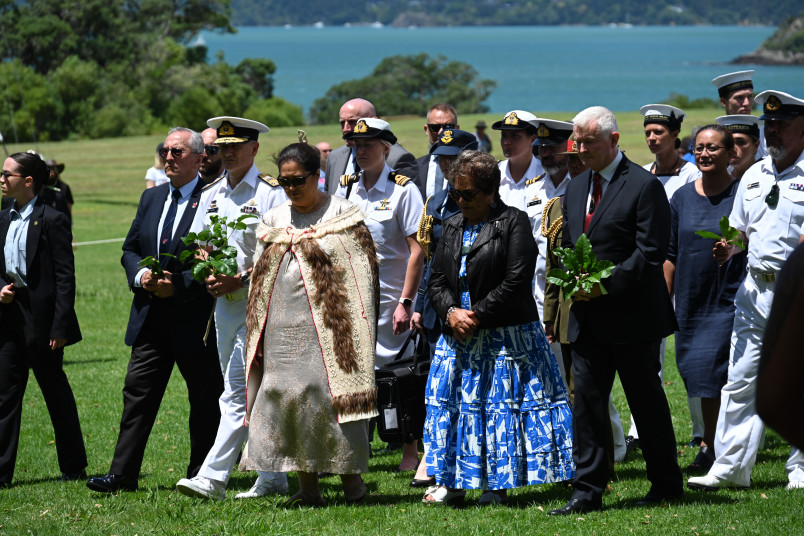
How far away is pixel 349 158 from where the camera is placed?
31.4 feet

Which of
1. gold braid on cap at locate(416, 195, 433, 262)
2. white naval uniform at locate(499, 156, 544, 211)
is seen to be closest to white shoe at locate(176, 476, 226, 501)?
gold braid on cap at locate(416, 195, 433, 262)

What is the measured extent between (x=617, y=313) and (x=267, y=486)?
2.78 meters

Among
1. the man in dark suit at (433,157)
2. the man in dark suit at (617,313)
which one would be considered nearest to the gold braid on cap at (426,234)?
the man in dark suit at (617,313)

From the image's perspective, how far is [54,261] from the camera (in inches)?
337

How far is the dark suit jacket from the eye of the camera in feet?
31.5

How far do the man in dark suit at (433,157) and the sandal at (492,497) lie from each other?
121 inches

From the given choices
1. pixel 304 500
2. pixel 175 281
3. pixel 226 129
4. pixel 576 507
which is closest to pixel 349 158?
pixel 226 129

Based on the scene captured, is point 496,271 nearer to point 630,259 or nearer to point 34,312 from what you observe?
point 630,259

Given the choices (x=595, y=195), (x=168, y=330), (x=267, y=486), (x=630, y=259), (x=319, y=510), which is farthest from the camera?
(x=168, y=330)

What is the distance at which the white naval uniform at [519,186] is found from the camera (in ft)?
28.1

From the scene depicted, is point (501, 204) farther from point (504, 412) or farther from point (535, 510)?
point (535, 510)

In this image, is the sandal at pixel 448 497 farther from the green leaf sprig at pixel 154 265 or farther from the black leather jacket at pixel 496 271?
the green leaf sprig at pixel 154 265

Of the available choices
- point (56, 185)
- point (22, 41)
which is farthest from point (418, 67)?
point (56, 185)

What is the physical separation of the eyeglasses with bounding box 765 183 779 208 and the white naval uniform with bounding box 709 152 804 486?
0.02 meters
